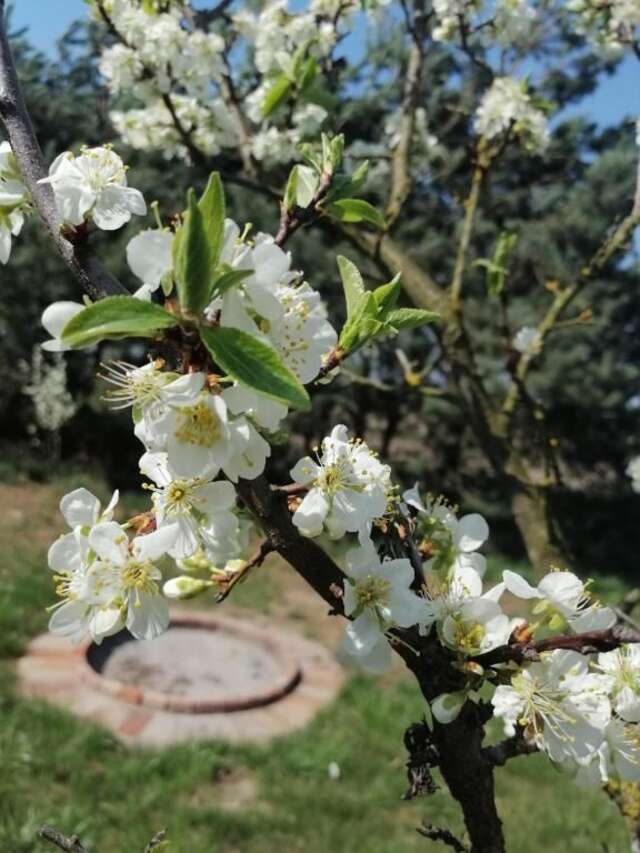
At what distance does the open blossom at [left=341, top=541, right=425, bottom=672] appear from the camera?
24.6 inches

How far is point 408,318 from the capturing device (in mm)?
676

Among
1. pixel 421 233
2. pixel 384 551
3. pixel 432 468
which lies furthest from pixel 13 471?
pixel 384 551

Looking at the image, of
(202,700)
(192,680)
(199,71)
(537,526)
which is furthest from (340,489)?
(192,680)

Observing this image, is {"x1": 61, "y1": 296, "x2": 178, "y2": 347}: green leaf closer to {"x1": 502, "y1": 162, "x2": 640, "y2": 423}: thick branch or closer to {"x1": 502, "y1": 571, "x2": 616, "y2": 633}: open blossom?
{"x1": 502, "y1": 571, "x2": 616, "y2": 633}: open blossom

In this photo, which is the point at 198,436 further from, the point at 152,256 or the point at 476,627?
the point at 476,627

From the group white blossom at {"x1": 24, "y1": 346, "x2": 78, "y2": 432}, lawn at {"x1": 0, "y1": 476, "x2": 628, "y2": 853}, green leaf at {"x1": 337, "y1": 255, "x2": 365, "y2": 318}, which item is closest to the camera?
green leaf at {"x1": 337, "y1": 255, "x2": 365, "y2": 318}

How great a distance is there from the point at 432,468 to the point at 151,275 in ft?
25.1

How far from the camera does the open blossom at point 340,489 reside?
602 mm

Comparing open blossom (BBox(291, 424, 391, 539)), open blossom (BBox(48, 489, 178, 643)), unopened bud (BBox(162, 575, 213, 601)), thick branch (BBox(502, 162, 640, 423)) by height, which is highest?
open blossom (BBox(291, 424, 391, 539))

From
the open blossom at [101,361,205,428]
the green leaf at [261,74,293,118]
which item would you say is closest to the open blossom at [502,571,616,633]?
the open blossom at [101,361,205,428]

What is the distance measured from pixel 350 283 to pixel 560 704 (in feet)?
1.23

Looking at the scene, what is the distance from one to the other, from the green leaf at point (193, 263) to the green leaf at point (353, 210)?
0.29 m

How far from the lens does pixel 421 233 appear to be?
343 inches

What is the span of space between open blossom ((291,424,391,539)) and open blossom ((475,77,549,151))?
2.04 m
